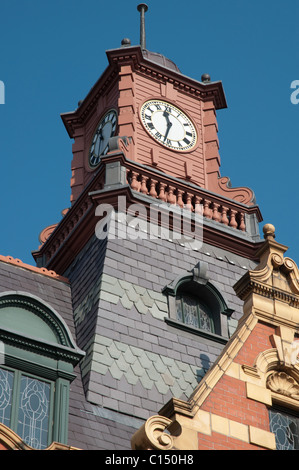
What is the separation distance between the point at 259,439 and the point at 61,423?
328cm

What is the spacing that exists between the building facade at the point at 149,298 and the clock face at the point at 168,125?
4 centimetres

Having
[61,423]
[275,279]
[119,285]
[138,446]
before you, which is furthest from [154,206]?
[138,446]

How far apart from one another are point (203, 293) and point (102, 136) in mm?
6028

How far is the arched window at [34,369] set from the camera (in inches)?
716

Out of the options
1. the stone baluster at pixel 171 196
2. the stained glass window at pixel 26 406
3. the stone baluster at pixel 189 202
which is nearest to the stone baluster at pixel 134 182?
the stone baluster at pixel 171 196

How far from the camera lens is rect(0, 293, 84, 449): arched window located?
18.2 m

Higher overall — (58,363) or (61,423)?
(58,363)

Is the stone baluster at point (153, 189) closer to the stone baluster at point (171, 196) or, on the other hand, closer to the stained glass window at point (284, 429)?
the stone baluster at point (171, 196)

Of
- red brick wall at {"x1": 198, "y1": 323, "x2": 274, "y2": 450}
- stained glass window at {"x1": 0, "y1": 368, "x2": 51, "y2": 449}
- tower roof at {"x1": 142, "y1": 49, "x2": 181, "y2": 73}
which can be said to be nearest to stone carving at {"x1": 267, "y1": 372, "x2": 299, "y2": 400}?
red brick wall at {"x1": 198, "y1": 323, "x2": 274, "y2": 450}

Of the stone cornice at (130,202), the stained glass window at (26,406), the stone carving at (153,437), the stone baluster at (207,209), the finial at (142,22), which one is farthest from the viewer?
the finial at (142,22)

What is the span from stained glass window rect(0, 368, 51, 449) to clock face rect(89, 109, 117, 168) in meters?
9.00

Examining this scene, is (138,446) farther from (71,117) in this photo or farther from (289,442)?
(71,117)

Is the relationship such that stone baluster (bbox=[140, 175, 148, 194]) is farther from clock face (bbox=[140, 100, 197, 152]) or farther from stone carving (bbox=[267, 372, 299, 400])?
stone carving (bbox=[267, 372, 299, 400])
